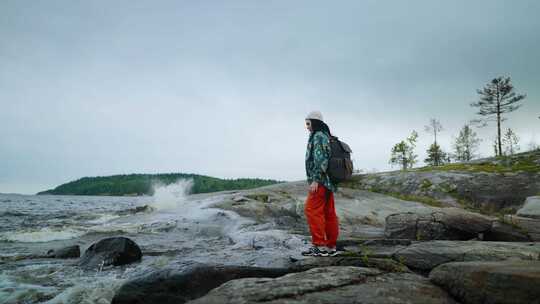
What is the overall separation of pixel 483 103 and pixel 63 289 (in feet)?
176

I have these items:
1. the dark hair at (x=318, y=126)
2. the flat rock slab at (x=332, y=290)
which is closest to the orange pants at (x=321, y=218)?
the dark hair at (x=318, y=126)

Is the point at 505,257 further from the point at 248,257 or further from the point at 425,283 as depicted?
the point at 248,257

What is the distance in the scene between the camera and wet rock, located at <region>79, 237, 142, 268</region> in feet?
26.6

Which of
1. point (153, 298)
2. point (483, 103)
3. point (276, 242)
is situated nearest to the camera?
point (153, 298)

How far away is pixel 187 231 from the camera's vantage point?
586 inches

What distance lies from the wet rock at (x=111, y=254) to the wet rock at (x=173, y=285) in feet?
11.1

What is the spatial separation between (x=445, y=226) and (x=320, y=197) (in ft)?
19.7

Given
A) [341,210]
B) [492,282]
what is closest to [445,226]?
[492,282]

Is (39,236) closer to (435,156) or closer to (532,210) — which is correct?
(532,210)

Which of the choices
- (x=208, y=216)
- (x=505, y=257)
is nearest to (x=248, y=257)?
(x=505, y=257)

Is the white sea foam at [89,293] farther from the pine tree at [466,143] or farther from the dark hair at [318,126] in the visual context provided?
Answer: the pine tree at [466,143]

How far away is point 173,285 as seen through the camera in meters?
5.14

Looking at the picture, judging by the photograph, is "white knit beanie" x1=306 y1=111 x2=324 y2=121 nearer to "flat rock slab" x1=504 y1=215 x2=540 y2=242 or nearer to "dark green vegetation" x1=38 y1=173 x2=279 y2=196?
"flat rock slab" x1=504 y1=215 x2=540 y2=242

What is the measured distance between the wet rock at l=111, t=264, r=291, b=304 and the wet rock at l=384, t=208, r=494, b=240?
7.23 metres
